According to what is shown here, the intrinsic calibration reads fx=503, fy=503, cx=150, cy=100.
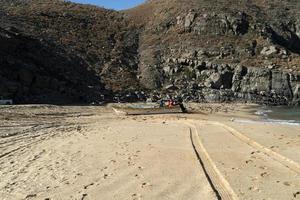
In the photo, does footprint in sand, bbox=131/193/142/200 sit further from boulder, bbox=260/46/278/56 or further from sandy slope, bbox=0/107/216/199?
boulder, bbox=260/46/278/56

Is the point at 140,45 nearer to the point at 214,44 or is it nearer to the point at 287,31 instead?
the point at 214,44

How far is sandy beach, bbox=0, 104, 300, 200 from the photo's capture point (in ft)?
30.1

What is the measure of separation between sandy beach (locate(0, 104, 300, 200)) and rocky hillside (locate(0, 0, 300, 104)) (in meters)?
21.4

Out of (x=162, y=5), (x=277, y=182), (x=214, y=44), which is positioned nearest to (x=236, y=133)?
(x=277, y=182)

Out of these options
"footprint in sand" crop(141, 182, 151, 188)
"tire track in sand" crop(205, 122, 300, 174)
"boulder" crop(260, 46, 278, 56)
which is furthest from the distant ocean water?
"footprint in sand" crop(141, 182, 151, 188)

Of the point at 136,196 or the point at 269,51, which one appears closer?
the point at 136,196

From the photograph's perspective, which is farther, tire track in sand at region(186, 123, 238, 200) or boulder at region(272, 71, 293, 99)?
boulder at region(272, 71, 293, 99)

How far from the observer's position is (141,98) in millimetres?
45062

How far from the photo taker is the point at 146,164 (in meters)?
11.8

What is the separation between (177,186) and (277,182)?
2.06 metres

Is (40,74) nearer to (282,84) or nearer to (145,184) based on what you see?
(282,84)

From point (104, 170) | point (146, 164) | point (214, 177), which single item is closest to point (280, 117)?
point (146, 164)

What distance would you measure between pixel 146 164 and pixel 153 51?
1816 inches

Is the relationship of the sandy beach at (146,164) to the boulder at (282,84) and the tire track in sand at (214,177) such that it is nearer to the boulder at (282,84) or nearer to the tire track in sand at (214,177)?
the tire track in sand at (214,177)
